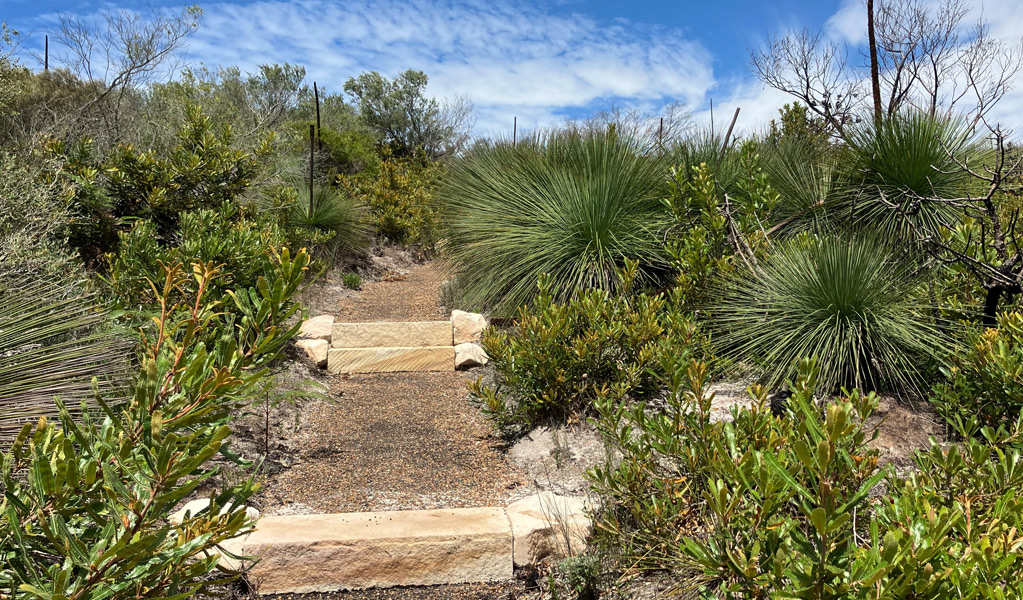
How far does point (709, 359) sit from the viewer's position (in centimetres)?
379

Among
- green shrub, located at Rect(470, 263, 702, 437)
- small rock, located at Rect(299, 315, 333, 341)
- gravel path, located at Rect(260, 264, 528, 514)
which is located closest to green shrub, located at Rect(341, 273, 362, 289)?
small rock, located at Rect(299, 315, 333, 341)

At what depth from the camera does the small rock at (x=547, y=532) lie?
2.67 m

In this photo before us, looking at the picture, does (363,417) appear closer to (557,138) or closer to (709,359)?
(709,359)

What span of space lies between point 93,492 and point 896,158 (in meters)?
5.90

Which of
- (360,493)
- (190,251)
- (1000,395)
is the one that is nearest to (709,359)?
(1000,395)

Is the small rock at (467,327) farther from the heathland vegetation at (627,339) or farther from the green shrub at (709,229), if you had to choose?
the green shrub at (709,229)

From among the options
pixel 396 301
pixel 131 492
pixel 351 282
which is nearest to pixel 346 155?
pixel 351 282

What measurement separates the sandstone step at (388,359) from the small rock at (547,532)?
9.59ft

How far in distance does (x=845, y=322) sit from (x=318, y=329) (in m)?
4.49

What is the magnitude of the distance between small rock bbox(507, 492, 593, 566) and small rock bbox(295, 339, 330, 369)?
10.3ft

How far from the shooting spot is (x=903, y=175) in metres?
5.29

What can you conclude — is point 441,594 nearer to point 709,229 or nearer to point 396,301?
point 709,229

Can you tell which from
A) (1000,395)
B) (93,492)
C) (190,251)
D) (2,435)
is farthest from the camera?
(190,251)

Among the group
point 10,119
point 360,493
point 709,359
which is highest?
point 10,119
